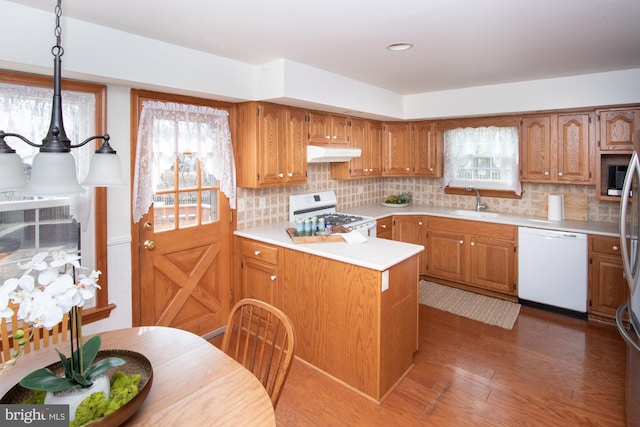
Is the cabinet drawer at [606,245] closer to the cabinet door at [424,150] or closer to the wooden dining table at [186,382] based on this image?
the cabinet door at [424,150]

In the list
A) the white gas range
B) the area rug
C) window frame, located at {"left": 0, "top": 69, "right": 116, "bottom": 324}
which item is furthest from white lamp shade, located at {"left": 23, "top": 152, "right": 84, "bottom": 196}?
the area rug

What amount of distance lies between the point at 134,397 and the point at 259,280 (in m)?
2.03

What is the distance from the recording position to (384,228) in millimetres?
4352

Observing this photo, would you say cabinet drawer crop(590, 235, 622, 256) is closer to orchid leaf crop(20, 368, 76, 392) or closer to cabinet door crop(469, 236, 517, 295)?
cabinet door crop(469, 236, 517, 295)

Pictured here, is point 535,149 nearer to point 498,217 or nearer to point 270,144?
point 498,217

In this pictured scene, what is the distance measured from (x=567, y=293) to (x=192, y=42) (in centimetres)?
392

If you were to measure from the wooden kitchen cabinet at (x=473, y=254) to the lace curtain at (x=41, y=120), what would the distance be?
11.7ft

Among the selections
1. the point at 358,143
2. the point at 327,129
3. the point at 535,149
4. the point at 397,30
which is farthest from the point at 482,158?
the point at 397,30

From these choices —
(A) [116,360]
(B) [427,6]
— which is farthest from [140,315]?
(B) [427,6]

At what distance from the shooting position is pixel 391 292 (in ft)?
7.89

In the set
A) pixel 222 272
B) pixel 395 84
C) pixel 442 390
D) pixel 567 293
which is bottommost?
pixel 442 390

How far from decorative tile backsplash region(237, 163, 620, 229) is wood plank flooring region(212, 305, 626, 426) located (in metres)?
1.34

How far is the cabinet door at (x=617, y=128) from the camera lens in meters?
3.33

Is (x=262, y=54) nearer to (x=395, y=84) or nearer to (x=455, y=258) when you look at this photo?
(x=395, y=84)
